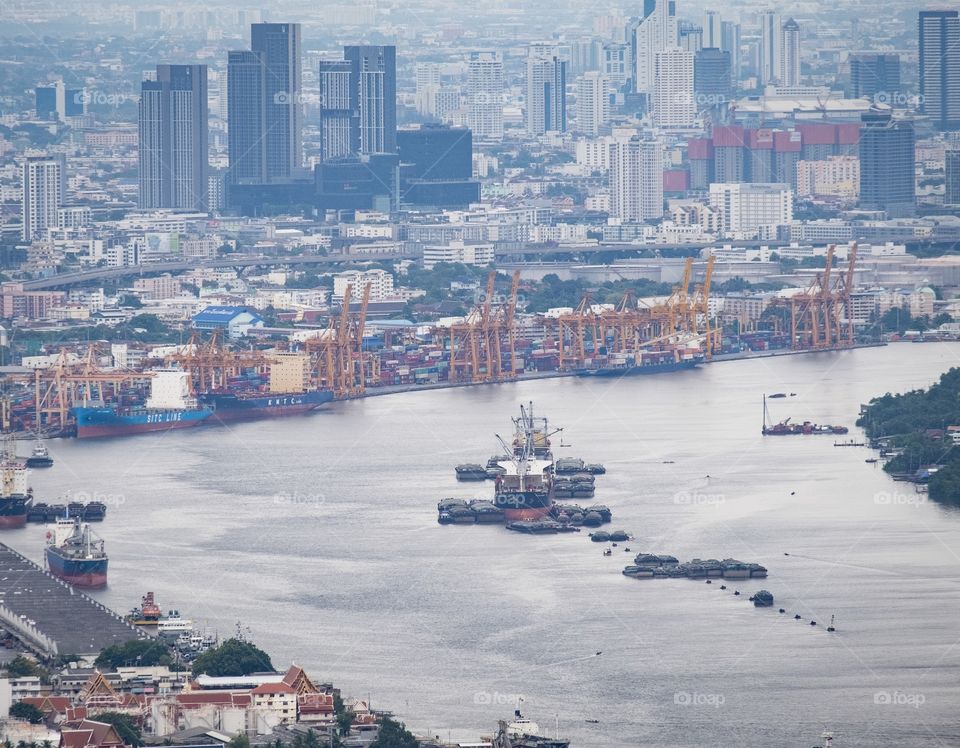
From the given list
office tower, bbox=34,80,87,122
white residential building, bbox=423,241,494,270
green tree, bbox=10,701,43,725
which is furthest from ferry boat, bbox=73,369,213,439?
office tower, bbox=34,80,87,122

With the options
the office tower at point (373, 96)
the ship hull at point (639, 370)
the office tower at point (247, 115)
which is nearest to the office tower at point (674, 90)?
the office tower at point (373, 96)

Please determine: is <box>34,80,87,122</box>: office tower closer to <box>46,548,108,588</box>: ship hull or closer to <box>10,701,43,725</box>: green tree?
<box>46,548,108,588</box>: ship hull

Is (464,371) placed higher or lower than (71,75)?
lower

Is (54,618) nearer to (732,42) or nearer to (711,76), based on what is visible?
(711,76)

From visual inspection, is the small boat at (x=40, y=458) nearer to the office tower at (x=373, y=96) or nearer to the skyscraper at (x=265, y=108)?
the skyscraper at (x=265, y=108)

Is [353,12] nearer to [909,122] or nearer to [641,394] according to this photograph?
[909,122]

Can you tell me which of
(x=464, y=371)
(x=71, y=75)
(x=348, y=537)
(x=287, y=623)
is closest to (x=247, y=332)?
(x=464, y=371)
